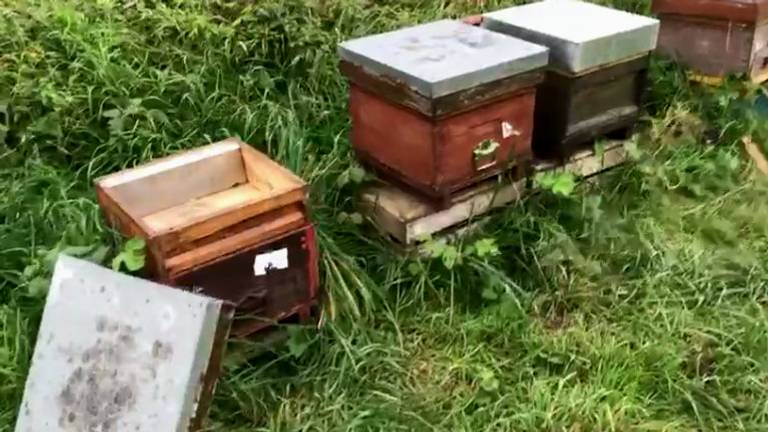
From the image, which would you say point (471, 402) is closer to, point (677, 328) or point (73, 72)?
point (677, 328)

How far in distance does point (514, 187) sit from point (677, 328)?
736mm

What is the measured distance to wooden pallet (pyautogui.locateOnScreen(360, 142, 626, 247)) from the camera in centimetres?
310

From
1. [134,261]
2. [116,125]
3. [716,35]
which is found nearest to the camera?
[134,261]

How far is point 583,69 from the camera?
3.23 m

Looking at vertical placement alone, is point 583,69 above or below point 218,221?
above

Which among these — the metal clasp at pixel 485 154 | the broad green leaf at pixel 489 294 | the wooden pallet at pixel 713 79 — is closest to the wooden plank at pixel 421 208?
the metal clasp at pixel 485 154

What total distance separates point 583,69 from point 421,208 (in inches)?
30.0

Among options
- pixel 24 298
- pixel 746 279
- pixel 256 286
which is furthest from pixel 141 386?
pixel 746 279

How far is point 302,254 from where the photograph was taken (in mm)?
2771

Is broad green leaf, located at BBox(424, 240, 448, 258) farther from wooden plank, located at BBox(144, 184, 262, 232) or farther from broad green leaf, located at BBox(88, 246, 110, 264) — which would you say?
broad green leaf, located at BBox(88, 246, 110, 264)

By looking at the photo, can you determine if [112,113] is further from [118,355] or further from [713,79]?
[713,79]

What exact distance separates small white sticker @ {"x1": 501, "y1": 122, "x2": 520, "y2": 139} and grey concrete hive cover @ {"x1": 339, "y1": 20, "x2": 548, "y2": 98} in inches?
7.2

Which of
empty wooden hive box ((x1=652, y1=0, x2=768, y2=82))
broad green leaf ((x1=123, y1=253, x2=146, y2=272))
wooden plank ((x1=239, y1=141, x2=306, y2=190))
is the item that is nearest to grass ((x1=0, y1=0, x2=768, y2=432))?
empty wooden hive box ((x1=652, y1=0, x2=768, y2=82))

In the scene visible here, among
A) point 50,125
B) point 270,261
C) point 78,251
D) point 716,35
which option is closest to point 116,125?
point 50,125
